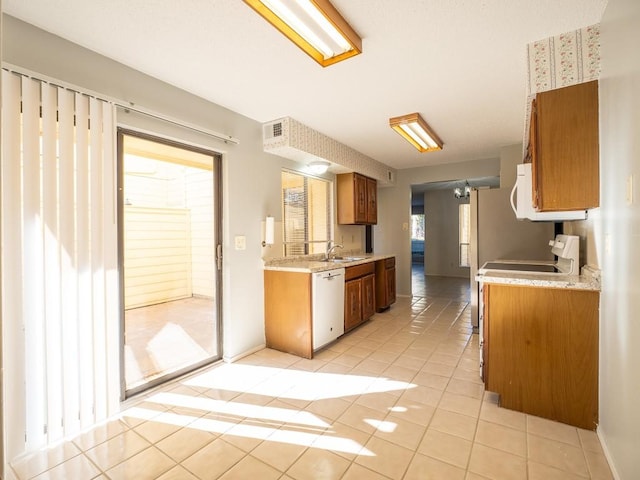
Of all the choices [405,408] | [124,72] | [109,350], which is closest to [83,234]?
[109,350]

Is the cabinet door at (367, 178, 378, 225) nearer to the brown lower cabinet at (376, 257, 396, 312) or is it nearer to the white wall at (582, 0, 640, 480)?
the brown lower cabinet at (376, 257, 396, 312)

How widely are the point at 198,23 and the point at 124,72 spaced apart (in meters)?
0.80

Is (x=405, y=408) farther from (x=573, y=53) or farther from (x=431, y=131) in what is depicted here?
(x=431, y=131)

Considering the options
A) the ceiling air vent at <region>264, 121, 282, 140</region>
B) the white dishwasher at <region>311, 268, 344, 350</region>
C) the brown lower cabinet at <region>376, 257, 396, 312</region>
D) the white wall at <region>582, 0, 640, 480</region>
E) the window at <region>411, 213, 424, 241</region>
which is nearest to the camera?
the white wall at <region>582, 0, 640, 480</region>

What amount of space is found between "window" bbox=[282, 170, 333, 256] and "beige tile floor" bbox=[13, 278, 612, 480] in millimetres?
1680

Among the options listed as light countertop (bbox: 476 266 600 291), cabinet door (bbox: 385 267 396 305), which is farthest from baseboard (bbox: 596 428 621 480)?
cabinet door (bbox: 385 267 396 305)

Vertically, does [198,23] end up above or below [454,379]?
above

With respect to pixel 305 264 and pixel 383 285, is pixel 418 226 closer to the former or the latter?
pixel 383 285

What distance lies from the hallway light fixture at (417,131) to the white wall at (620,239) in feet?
5.20

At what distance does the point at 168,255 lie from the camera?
5.11 meters

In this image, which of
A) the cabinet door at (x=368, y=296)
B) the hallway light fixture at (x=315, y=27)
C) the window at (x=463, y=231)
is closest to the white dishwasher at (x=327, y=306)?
the cabinet door at (x=368, y=296)

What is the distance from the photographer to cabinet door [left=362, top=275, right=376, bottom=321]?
4152mm

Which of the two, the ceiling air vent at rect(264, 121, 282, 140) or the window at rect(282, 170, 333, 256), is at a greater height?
the ceiling air vent at rect(264, 121, 282, 140)

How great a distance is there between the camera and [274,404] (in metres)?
2.28
